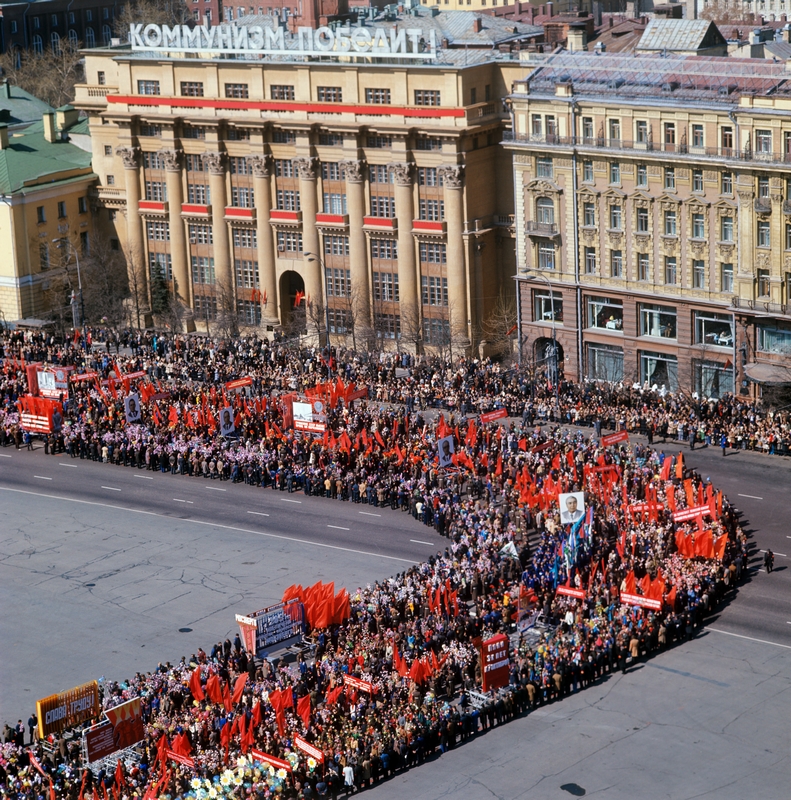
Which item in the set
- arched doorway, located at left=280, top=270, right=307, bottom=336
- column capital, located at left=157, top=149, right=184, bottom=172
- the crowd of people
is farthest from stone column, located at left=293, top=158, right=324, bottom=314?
column capital, located at left=157, top=149, right=184, bottom=172

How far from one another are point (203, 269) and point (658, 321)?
37.9 metres

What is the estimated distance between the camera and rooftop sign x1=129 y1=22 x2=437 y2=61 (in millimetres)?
116938

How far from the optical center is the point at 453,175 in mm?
116062

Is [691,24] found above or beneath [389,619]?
above

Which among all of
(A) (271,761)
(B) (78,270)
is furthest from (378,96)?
(A) (271,761)

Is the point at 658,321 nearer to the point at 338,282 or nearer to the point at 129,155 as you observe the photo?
the point at 338,282

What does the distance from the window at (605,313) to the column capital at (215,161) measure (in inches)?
1204

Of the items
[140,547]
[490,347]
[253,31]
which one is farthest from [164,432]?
[253,31]

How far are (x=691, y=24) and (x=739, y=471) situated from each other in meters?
31.5

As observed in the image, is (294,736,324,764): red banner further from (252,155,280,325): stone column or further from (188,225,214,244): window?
(188,225,214,244): window

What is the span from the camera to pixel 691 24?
110m

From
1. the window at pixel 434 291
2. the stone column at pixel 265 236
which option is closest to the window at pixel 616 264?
the window at pixel 434 291

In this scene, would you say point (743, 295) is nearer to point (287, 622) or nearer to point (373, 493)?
point (373, 493)

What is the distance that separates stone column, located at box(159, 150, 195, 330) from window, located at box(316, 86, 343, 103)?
43.3ft
